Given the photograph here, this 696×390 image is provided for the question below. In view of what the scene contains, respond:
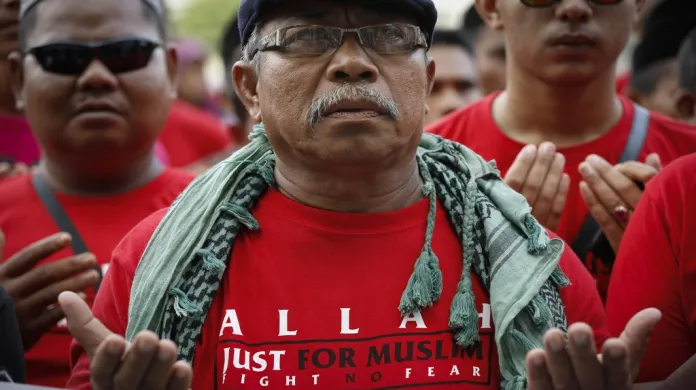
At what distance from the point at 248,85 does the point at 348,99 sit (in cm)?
49

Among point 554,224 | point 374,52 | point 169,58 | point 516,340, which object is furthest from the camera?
point 169,58

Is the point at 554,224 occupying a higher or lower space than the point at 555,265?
higher

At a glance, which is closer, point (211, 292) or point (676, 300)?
point (211, 292)

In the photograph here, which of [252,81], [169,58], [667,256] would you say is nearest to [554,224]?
[667,256]

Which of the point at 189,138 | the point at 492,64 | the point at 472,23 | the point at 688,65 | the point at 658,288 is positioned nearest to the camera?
the point at 658,288

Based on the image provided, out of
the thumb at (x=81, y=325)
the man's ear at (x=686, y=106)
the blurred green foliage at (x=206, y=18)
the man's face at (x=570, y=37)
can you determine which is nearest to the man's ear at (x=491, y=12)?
the man's face at (x=570, y=37)

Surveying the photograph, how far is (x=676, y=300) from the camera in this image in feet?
11.3

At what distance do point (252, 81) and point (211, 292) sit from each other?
73 cm

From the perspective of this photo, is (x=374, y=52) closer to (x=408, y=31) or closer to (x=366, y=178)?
(x=408, y=31)

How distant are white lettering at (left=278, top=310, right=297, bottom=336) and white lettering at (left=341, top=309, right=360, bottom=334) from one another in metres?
0.13

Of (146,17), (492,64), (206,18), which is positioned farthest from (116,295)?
(206,18)

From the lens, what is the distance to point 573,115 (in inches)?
179

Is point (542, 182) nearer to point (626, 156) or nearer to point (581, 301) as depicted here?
point (626, 156)

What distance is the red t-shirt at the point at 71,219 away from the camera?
4125mm
